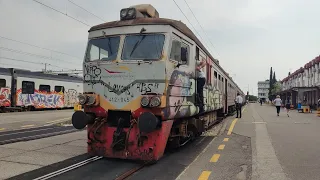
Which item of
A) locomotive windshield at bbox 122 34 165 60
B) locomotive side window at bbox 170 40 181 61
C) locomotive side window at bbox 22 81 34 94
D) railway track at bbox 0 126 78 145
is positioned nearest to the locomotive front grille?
locomotive windshield at bbox 122 34 165 60

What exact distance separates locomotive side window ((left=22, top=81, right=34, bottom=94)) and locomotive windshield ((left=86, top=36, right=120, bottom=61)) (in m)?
20.6

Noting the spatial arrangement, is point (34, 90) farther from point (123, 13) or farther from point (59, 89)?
point (123, 13)

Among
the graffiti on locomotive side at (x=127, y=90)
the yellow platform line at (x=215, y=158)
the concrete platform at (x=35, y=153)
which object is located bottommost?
the yellow platform line at (x=215, y=158)

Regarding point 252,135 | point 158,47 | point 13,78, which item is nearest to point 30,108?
point 13,78

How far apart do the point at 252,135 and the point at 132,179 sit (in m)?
6.83

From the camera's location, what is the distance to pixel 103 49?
760 cm

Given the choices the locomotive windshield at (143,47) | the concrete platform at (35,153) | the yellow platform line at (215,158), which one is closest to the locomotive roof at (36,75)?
the concrete platform at (35,153)

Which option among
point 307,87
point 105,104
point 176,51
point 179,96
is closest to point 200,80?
point 179,96

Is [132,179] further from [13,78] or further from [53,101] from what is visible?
[53,101]

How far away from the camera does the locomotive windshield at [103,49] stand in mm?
7418

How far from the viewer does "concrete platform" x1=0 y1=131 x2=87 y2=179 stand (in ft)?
21.0

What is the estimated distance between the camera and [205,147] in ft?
29.8

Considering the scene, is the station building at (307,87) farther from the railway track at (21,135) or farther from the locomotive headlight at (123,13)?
the locomotive headlight at (123,13)

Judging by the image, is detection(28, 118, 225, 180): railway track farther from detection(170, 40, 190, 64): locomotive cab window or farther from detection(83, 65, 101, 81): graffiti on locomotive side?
detection(170, 40, 190, 64): locomotive cab window
